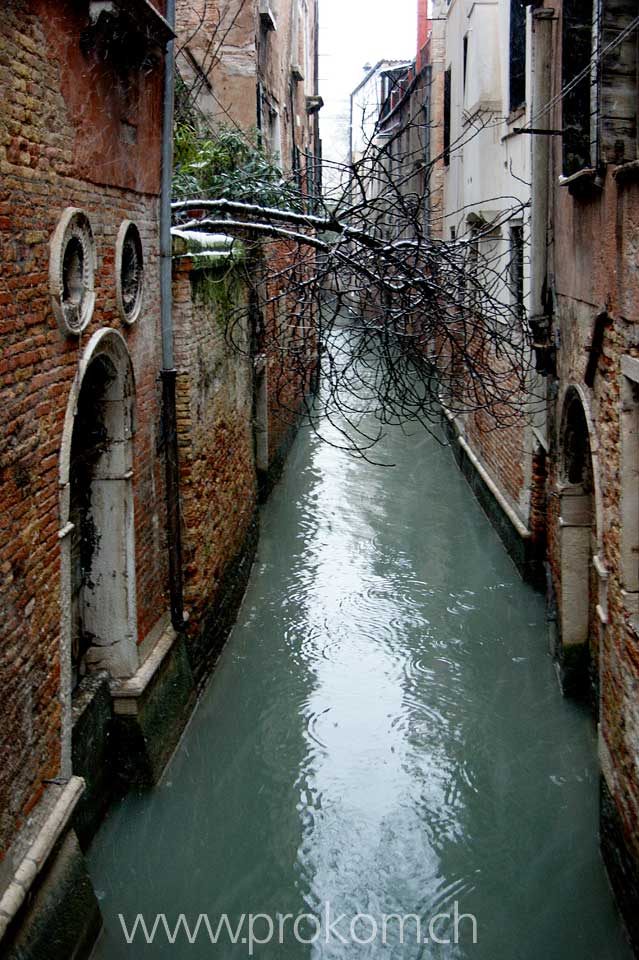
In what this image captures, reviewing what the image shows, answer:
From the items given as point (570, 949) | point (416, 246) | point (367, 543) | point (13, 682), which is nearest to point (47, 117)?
point (13, 682)

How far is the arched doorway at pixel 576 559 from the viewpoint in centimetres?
784

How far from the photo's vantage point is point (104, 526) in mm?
6227

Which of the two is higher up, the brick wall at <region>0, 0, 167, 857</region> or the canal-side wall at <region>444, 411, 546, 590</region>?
the brick wall at <region>0, 0, 167, 857</region>

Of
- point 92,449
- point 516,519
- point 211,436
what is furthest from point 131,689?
point 516,519

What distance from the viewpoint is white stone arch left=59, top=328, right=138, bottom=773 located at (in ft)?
20.0

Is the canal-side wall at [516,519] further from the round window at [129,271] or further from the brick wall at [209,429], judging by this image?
the round window at [129,271]

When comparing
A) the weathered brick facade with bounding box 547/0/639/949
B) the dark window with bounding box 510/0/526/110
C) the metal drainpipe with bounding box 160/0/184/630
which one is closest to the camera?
the weathered brick facade with bounding box 547/0/639/949

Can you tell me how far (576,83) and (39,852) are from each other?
18.1ft

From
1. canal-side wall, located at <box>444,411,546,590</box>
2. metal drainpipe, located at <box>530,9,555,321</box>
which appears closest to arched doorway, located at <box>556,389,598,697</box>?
metal drainpipe, located at <box>530,9,555,321</box>

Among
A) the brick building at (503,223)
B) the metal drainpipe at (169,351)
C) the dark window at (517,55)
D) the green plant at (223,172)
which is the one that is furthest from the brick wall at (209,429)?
the dark window at (517,55)

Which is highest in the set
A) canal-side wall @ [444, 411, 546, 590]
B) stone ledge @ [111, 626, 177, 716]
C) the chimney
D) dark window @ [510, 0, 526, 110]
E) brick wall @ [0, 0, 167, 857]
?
the chimney

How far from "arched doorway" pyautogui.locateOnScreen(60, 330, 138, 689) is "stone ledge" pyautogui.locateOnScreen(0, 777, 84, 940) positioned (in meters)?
1.18

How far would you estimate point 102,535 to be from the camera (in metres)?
6.23

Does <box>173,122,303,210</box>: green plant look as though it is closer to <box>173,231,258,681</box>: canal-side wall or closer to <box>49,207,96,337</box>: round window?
<box>173,231,258,681</box>: canal-side wall
